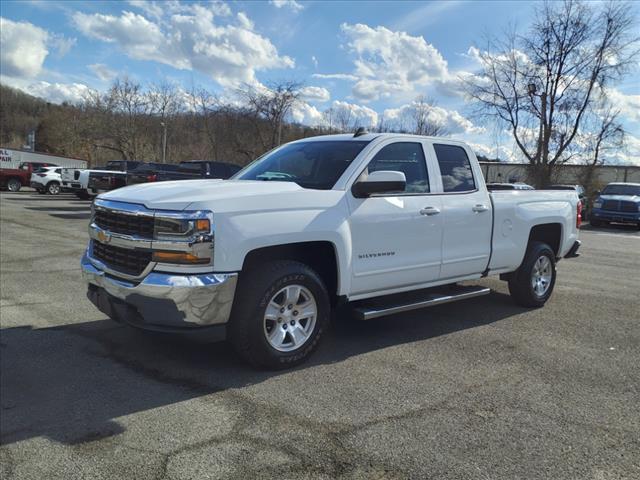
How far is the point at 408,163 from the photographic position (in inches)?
204

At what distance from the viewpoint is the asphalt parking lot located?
2.92 m

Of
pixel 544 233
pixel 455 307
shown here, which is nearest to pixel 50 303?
pixel 455 307

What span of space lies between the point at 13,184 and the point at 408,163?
3206 centimetres

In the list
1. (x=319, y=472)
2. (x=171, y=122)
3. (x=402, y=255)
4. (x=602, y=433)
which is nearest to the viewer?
(x=319, y=472)

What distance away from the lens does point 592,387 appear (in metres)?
4.10

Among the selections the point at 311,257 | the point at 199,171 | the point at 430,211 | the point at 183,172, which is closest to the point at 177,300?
the point at 311,257

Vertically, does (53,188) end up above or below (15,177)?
below

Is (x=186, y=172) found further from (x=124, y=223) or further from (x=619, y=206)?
(x=619, y=206)

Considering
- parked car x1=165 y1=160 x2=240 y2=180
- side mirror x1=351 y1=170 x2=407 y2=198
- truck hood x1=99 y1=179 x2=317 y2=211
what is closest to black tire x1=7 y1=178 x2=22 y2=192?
parked car x1=165 y1=160 x2=240 y2=180

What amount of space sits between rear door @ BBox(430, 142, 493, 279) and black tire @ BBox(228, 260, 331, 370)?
1743mm

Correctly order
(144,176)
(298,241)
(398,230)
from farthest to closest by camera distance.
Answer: (144,176)
(398,230)
(298,241)

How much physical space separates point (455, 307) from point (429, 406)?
121 inches

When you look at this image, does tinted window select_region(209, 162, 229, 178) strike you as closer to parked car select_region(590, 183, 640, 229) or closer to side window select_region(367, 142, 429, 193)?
side window select_region(367, 142, 429, 193)

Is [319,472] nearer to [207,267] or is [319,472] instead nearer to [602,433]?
[207,267]
